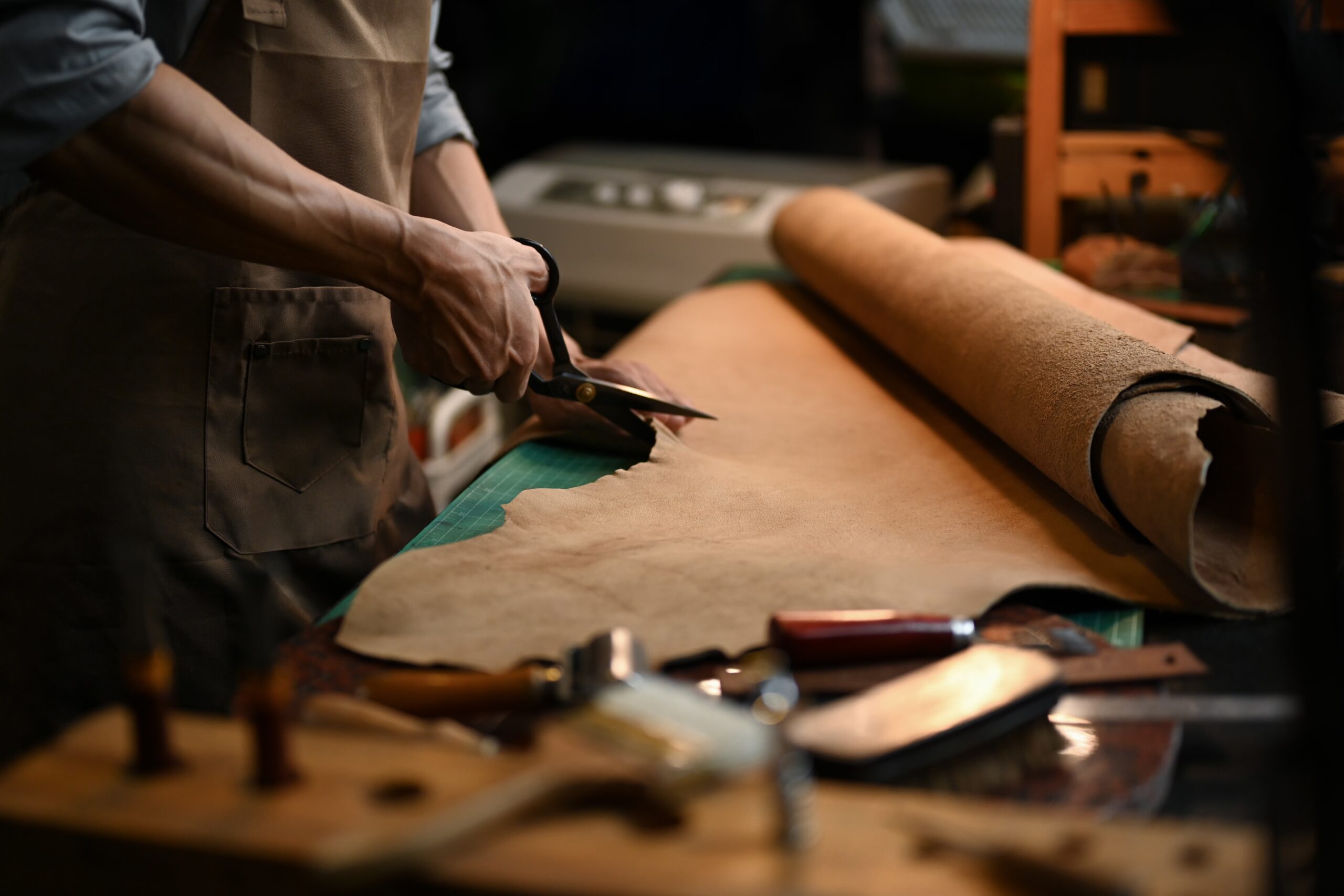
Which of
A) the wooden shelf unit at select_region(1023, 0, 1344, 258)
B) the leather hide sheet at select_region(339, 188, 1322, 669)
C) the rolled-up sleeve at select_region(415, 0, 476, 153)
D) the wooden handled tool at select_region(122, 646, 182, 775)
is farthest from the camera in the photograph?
the wooden shelf unit at select_region(1023, 0, 1344, 258)

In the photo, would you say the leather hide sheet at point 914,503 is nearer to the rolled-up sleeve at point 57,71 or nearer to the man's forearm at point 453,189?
the man's forearm at point 453,189

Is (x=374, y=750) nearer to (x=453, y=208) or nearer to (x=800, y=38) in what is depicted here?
(x=453, y=208)

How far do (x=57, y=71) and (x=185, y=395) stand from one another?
1.33ft

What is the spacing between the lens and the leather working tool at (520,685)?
0.74m

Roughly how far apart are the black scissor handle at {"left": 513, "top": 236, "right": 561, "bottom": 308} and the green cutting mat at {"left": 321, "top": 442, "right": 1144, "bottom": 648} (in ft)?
0.61

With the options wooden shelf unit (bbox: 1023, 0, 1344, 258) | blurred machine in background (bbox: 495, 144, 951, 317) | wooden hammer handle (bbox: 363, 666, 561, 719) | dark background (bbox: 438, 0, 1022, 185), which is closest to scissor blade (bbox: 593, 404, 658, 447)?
wooden hammer handle (bbox: 363, 666, 561, 719)

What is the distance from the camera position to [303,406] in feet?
4.34

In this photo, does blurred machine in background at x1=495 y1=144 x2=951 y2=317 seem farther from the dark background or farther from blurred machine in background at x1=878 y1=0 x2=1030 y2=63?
the dark background

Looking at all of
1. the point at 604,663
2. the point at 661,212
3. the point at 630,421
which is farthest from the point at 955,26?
the point at 604,663

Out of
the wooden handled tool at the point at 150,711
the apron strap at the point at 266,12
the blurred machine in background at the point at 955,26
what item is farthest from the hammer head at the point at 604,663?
the blurred machine in background at the point at 955,26

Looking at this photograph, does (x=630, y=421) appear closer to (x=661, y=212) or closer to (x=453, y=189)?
(x=453, y=189)

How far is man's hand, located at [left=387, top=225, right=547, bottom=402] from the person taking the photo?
3.74 feet

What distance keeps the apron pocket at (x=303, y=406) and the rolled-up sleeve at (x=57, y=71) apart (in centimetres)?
36

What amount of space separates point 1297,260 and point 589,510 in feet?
2.25
